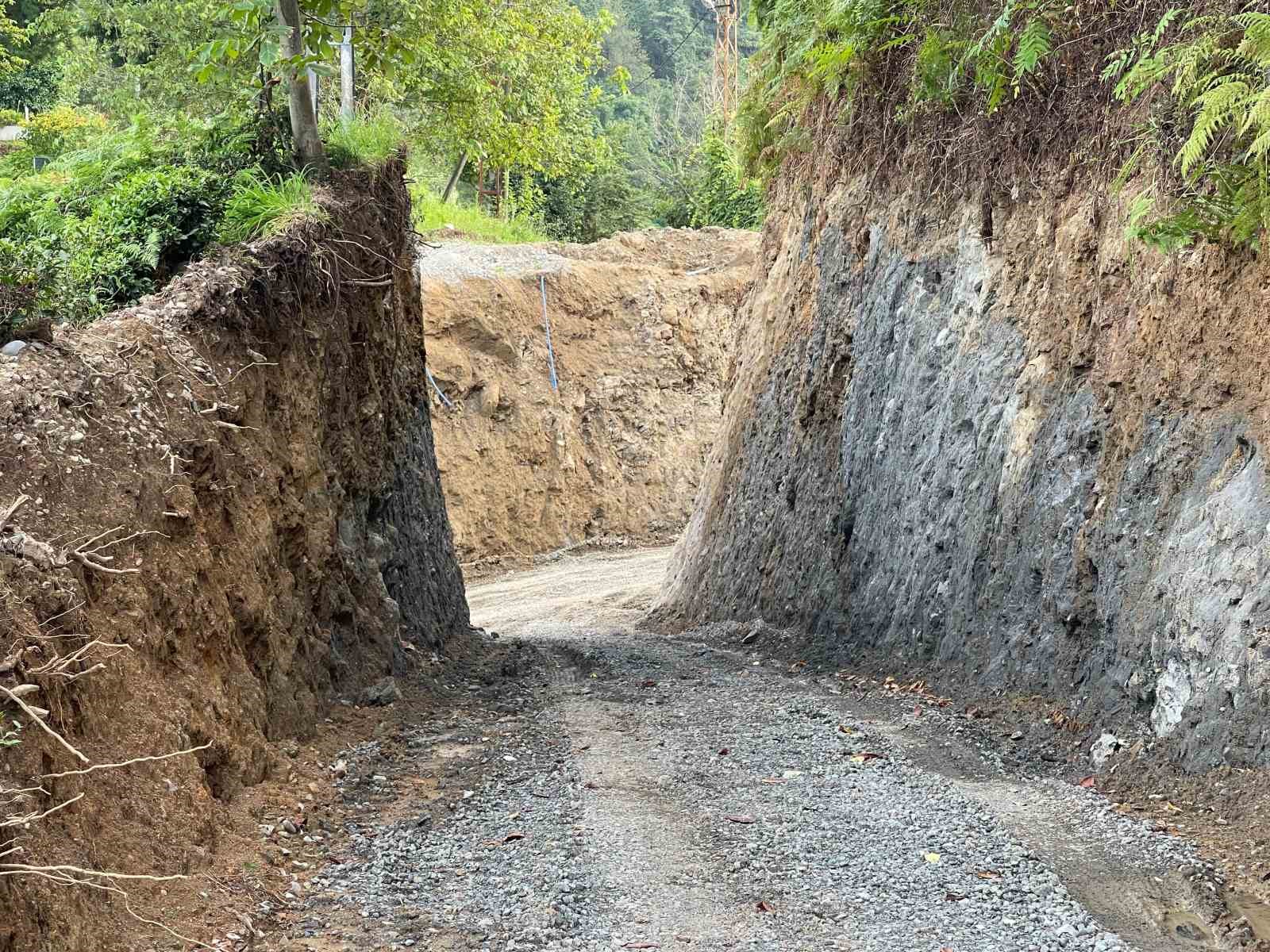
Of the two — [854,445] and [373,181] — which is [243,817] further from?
[854,445]

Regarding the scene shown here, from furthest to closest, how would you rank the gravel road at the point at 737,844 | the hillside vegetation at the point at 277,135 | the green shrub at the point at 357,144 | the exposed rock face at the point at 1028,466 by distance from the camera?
the green shrub at the point at 357,144 → the hillside vegetation at the point at 277,135 → the exposed rock face at the point at 1028,466 → the gravel road at the point at 737,844

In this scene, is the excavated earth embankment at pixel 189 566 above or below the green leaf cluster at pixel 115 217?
below

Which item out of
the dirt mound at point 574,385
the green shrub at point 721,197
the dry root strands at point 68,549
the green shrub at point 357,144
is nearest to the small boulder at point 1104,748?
the dry root strands at point 68,549

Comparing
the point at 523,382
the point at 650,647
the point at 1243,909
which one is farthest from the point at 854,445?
the point at 523,382

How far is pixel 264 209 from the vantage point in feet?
28.9

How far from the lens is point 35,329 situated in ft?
19.0

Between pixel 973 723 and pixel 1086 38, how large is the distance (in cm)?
524

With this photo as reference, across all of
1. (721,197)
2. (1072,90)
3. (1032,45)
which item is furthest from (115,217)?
(721,197)

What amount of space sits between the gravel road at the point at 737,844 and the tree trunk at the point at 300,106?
16.8 ft

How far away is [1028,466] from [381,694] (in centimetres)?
540

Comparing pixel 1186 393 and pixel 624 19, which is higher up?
pixel 624 19

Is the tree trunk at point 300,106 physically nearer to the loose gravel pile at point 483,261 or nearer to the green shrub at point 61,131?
the green shrub at point 61,131

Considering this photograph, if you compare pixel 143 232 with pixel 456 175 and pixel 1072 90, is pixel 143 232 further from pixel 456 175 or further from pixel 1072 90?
pixel 456 175

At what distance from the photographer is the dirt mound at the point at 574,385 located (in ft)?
90.5
